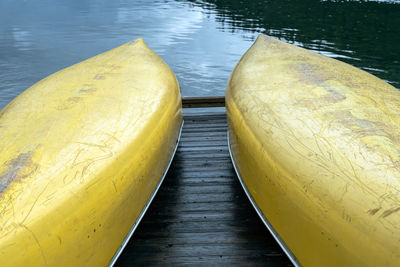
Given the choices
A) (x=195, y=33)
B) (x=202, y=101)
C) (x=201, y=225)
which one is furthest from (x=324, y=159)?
(x=195, y=33)

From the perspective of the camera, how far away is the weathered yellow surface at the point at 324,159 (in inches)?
47.2

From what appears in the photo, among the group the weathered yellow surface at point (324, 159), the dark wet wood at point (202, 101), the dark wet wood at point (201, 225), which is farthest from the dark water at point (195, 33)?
the weathered yellow surface at point (324, 159)

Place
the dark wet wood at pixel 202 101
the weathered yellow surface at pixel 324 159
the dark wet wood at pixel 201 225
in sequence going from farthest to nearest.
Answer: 1. the dark wet wood at pixel 202 101
2. the dark wet wood at pixel 201 225
3. the weathered yellow surface at pixel 324 159

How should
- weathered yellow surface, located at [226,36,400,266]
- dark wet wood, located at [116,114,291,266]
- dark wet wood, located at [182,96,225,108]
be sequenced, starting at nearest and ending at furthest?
weathered yellow surface, located at [226,36,400,266]
dark wet wood, located at [116,114,291,266]
dark wet wood, located at [182,96,225,108]

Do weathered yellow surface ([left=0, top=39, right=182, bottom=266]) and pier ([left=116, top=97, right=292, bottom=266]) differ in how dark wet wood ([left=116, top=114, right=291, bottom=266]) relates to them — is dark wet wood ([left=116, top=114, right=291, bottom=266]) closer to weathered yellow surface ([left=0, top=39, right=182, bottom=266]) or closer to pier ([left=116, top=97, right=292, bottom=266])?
pier ([left=116, top=97, right=292, bottom=266])

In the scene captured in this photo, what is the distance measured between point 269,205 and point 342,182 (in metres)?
0.45

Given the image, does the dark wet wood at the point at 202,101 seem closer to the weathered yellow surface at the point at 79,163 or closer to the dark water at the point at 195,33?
the weathered yellow surface at the point at 79,163

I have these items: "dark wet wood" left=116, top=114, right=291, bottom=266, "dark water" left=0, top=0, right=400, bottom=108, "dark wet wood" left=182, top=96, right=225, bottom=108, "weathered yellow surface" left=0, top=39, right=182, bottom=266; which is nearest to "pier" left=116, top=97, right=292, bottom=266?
"dark wet wood" left=116, top=114, right=291, bottom=266

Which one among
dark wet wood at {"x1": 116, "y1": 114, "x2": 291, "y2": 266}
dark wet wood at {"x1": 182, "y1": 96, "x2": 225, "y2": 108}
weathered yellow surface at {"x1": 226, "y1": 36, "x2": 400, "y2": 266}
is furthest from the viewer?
dark wet wood at {"x1": 182, "y1": 96, "x2": 225, "y2": 108}

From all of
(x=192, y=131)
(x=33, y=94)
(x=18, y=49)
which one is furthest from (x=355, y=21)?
(x=33, y=94)

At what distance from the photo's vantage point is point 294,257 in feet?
4.88

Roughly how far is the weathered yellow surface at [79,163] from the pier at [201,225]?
216 millimetres

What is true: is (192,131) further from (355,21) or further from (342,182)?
(355,21)

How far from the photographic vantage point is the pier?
1.75 metres
